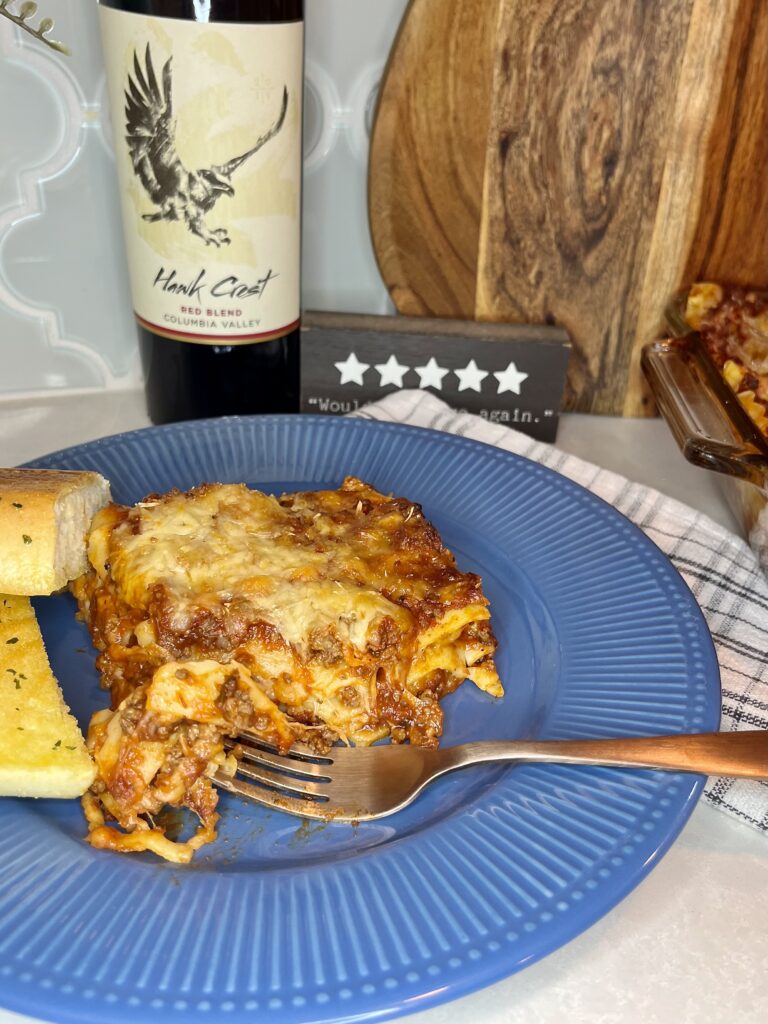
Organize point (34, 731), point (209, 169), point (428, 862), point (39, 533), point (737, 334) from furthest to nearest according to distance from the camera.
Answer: point (737, 334), point (209, 169), point (39, 533), point (34, 731), point (428, 862)

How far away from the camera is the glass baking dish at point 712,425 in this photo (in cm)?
135

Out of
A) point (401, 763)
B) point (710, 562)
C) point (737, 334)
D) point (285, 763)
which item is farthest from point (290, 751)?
point (737, 334)

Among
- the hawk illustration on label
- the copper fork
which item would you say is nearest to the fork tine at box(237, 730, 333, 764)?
the copper fork

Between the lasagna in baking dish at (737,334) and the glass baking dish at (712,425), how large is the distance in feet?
0.12

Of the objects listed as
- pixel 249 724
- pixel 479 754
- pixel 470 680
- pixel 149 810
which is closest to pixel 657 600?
pixel 470 680

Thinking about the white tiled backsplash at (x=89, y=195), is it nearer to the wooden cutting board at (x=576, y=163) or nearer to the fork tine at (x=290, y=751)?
the wooden cutting board at (x=576, y=163)

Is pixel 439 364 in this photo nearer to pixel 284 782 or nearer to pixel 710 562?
pixel 710 562

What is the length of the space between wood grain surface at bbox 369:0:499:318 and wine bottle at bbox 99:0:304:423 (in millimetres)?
289

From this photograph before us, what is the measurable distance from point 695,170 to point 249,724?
125cm

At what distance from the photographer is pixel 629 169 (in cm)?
174

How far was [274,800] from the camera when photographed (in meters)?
1.04

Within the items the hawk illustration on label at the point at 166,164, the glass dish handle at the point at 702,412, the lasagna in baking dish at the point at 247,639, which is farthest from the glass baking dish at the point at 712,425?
the hawk illustration on label at the point at 166,164

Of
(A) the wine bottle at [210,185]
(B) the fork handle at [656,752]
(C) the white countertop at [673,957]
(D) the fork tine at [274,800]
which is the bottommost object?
(C) the white countertop at [673,957]

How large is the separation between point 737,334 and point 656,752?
967mm
